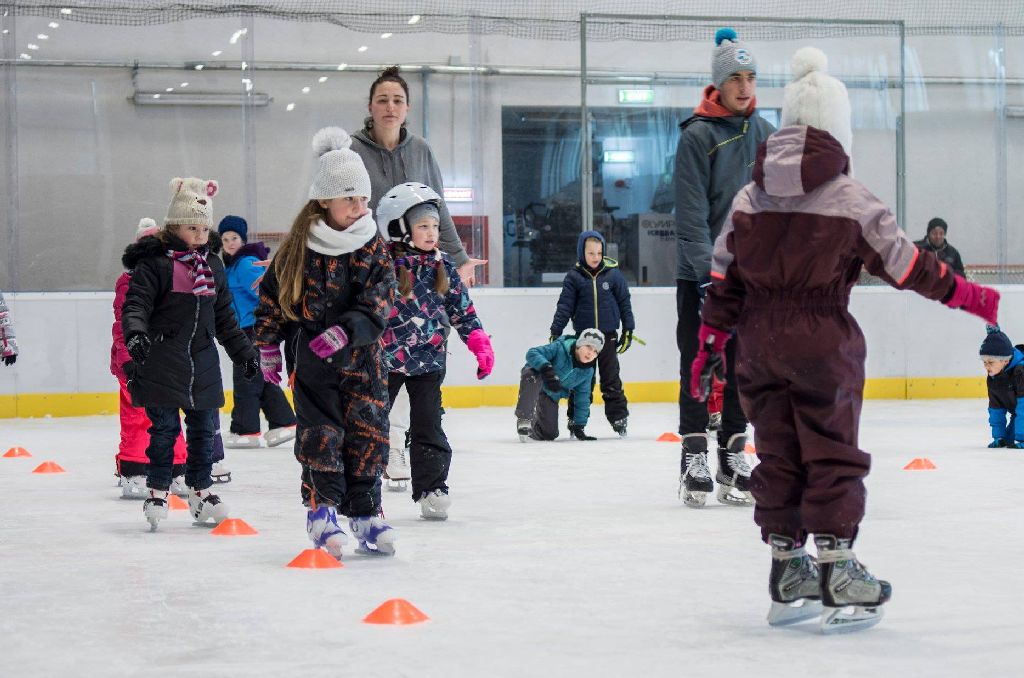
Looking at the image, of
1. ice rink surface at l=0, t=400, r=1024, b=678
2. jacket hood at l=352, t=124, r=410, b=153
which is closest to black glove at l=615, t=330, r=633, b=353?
ice rink surface at l=0, t=400, r=1024, b=678

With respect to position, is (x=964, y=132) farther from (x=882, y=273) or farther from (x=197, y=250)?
(x=882, y=273)

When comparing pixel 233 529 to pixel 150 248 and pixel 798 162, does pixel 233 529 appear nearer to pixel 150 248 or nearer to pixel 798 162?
pixel 150 248

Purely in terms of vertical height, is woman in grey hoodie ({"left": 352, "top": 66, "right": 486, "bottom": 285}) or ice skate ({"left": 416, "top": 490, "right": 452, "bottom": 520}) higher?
woman in grey hoodie ({"left": 352, "top": 66, "right": 486, "bottom": 285})

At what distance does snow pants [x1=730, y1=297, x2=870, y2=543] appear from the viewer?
330 centimetres

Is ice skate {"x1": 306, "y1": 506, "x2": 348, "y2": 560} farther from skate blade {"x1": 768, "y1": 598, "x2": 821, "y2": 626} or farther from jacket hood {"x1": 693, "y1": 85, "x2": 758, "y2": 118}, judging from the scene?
jacket hood {"x1": 693, "y1": 85, "x2": 758, "y2": 118}

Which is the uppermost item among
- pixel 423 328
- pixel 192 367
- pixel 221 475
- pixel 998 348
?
pixel 423 328

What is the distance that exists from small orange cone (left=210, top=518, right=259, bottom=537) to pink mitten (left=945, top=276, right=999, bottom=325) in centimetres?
262

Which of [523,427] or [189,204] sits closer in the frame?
[189,204]

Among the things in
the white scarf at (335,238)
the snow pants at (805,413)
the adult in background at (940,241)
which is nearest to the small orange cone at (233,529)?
the white scarf at (335,238)

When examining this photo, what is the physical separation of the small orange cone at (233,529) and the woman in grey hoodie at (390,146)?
1.21 meters

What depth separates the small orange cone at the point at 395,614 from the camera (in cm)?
340

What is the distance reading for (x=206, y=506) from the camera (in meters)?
5.16

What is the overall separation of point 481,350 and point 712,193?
3.35 feet

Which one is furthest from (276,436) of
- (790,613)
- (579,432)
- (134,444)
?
(790,613)
